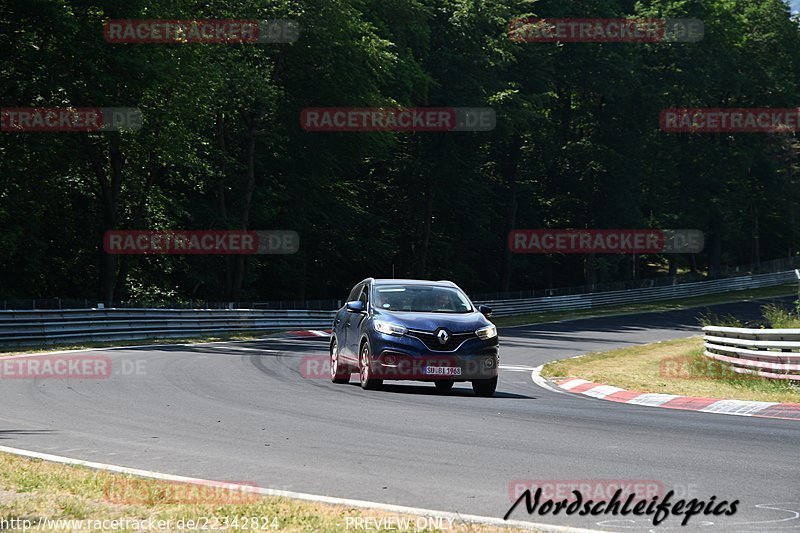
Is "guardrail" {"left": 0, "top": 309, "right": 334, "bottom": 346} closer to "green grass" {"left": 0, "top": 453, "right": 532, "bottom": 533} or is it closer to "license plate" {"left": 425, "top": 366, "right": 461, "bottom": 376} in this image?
"license plate" {"left": 425, "top": 366, "right": 461, "bottom": 376}

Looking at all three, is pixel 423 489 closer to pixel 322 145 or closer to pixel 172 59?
pixel 172 59

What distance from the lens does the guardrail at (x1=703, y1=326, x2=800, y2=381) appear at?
19031 millimetres

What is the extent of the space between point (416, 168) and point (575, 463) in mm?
51912

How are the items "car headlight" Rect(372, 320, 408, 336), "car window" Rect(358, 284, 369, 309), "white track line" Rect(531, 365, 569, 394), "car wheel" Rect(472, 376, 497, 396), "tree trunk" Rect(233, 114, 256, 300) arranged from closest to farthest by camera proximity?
"car headlight" Rect(372, 320, 408, 336)
"car wheel" Rect(472, 376, 497, 396)
"car window" Rect(358, 284, 369, 309)
"white track line" Rect(531, 365, 569, 394)
"tree trunk" Rect(233, 114, 256, 300)

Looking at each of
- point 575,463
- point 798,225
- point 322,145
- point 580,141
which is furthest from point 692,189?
point 575,463

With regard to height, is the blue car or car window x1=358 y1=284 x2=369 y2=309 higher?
car window x1=358 y1=284 x2=369 y2=309

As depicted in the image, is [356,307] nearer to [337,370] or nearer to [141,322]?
[337,370]

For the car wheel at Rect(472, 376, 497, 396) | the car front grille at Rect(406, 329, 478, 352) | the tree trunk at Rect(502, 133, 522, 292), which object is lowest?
the car wheel at Rect(472, 376, 497, 396)

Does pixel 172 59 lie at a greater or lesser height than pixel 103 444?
greater

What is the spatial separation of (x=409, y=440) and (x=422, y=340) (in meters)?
5.35

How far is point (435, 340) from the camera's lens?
53.9ft

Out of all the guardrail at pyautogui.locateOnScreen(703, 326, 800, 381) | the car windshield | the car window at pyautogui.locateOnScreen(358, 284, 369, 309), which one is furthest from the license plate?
the guardrail at pyautogui.locateOnScreen(703, 326, 800, 381)

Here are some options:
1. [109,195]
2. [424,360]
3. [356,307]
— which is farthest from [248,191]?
→ [424,360]

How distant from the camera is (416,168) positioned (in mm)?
61188
